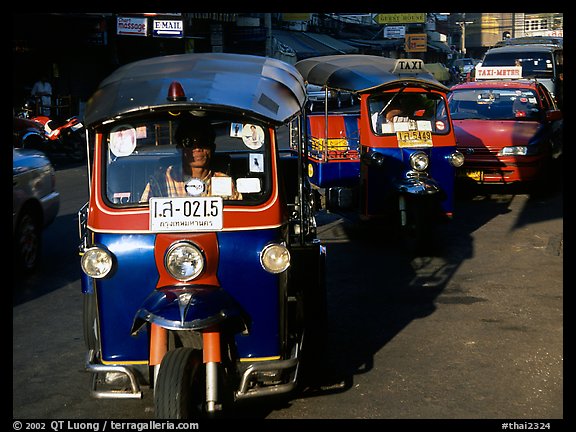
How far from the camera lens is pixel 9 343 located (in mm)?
6660

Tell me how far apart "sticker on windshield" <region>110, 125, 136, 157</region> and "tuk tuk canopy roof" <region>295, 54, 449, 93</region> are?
5.68 m

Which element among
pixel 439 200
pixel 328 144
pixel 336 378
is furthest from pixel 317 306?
pixel 328 144

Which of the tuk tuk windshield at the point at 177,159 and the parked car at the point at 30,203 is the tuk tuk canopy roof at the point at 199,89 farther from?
the parked car at the point at 30,203

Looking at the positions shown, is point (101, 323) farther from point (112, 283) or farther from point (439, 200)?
point (439, 200)

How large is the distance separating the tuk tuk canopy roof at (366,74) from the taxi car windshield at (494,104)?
353cm

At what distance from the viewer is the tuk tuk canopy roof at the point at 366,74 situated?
421 inches

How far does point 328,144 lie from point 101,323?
7.26 m

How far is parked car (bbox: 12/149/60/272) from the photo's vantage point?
9.16 meters

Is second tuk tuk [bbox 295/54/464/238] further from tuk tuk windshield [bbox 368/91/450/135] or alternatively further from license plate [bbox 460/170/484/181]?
license plate [bbox 460/170/484/181]

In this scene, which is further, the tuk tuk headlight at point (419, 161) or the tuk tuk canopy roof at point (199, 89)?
the tuk tuk headlight at point (419, 161)

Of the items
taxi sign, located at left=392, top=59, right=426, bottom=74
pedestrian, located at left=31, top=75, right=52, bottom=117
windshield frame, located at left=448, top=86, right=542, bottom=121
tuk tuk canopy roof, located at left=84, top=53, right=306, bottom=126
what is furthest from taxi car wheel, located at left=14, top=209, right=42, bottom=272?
pedestrian, located at left=31, top=75, right=52, bottom=117

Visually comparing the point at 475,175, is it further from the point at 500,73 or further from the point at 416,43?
the point at 416,43

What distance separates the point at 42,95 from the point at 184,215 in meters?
20.2

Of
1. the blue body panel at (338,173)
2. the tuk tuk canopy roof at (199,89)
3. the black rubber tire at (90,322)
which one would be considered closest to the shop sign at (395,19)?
the blue body panel at (338,173)
